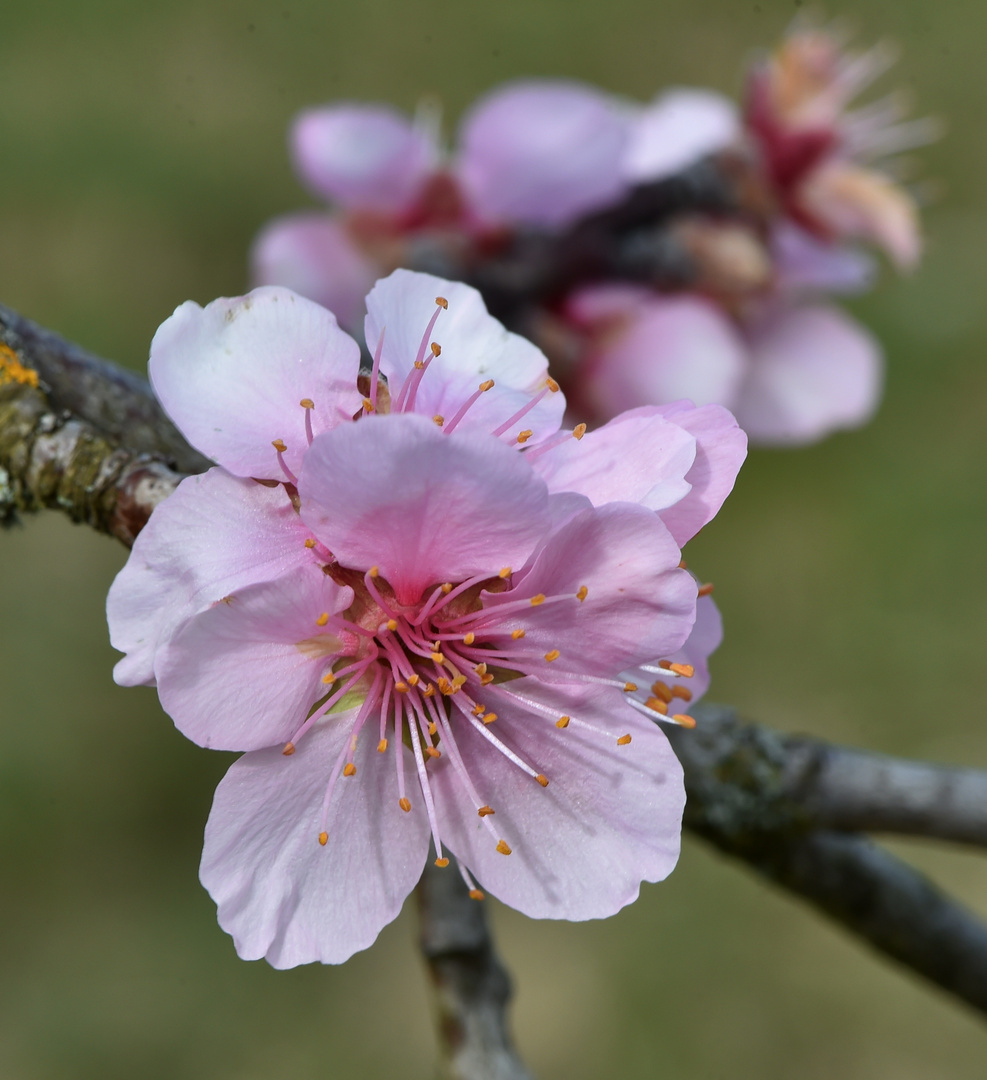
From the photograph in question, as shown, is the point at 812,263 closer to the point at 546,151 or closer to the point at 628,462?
the point at 546,151

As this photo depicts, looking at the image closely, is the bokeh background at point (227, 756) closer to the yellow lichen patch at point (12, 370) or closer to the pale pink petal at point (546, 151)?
the pale pink petal at point (546, 151)

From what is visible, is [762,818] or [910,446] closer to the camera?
[762,818]

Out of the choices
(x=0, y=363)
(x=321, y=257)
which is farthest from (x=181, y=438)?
(x=321, y=257)

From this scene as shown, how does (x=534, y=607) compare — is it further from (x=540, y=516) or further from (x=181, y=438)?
(x=181, y=438)

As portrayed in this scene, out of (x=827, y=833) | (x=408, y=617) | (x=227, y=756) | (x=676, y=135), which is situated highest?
(x=676, y=135)

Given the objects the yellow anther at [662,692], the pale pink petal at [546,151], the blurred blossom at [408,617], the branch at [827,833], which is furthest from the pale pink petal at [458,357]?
the pale pink petal at [546,151]

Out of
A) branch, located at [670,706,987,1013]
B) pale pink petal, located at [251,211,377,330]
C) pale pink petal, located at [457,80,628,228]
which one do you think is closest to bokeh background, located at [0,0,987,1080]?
pale pink petal, located at [251,211,377,330]

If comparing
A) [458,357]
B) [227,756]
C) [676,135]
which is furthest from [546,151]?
[227,756]
